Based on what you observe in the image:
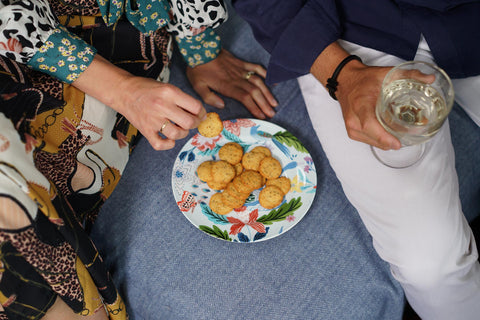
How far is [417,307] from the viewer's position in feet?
3.22

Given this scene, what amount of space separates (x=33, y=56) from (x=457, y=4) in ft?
3.15

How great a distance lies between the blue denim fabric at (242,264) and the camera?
3.13 ft

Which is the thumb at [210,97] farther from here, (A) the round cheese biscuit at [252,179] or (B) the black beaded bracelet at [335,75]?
(B) the black beaded bracelet at [335,75]

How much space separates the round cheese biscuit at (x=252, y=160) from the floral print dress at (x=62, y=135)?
330mm

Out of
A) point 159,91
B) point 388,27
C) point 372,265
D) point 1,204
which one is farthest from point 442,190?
point 1,204

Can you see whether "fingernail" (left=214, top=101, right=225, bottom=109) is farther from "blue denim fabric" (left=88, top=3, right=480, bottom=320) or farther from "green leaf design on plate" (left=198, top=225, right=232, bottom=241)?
"green leaf design on plate" (left=198, top=225, right=232, bottom=241)

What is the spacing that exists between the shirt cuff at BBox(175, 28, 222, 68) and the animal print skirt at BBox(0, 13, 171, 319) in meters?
0.13

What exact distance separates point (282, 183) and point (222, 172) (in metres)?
0.16

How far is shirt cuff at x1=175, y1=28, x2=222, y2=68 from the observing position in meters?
1.19

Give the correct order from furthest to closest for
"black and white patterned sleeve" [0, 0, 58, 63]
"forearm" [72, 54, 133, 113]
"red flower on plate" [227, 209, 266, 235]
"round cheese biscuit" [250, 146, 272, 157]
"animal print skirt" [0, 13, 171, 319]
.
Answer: "round cheese biscuit" [250, 146, 272, 157] < "red flower on plate" [227, 209, 266, 235] < "forearm" [72, 54, 133, 113] < "black and white patterned sleeve" [0, 0, 58, 63] < "animal print skirt" [0, 13, 171, 319]

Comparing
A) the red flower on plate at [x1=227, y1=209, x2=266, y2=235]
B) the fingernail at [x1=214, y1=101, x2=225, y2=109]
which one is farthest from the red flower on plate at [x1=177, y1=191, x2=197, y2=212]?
the fingernail at [x1=214, y1=101, x2=225, y2=109]

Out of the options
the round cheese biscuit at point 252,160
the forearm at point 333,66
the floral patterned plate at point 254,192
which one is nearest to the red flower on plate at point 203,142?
the floral patterned plate at point 254,192

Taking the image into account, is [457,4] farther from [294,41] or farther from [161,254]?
[161,254]

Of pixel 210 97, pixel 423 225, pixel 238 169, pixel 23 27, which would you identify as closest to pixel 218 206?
pixel 238 169
